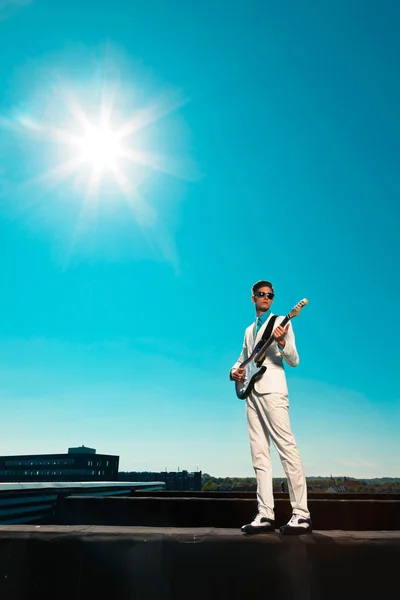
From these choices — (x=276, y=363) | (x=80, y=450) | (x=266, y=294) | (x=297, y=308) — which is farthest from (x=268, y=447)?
(x=80, y=450)

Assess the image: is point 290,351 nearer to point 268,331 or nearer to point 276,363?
point 276,363

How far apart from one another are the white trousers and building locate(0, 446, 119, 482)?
4530 inches

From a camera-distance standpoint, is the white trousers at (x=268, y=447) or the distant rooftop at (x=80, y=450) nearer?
the white trousers at (x=268, y=447)

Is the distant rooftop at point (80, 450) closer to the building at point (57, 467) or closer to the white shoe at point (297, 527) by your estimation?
the building at point (57, 467)

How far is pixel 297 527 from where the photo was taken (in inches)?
129

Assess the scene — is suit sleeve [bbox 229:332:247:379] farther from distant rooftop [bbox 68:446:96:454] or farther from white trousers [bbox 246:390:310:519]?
distant rooftop [bbox 68:446:96:454]

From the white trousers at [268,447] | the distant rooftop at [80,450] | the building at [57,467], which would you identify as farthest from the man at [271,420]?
the distant rooftop at [80,450]

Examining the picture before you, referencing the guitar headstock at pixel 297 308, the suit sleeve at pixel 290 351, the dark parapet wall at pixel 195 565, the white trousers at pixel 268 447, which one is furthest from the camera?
the suit sleeve at pixel 290 351

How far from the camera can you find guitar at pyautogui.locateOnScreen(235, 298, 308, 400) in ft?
13.6

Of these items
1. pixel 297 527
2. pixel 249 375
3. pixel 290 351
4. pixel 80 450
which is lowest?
pixel 297 527

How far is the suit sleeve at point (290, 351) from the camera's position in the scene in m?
4.32

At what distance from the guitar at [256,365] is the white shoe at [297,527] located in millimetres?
1295

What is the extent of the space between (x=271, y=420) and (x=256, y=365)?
58cm

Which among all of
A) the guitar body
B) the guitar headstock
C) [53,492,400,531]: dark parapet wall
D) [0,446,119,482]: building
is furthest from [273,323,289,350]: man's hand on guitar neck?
[0,446,119,482]: building
